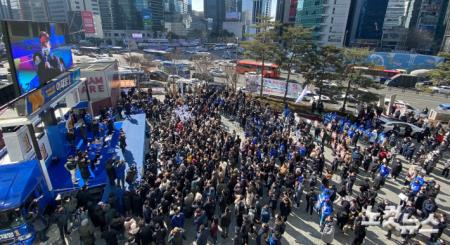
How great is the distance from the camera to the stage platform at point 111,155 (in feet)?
38.2

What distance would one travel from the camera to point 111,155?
46.5ft

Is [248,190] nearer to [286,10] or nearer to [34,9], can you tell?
[286,10]

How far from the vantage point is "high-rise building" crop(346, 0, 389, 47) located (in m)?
74.1

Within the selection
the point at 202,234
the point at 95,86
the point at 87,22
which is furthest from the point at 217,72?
the point at 202,234

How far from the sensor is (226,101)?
22.3 meters

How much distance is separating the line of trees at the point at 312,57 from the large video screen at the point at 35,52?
1660cm

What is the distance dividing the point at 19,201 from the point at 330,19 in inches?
3014

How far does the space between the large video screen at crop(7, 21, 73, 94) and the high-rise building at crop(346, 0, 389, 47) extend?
7836cm

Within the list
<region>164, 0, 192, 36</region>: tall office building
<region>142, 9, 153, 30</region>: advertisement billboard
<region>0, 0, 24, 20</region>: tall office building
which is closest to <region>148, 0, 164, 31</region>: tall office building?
<region>142, 9, 153, 30</region>: advertisement billboard

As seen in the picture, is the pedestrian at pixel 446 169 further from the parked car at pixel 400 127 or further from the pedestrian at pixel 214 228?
the pedestrian at pixel 214 228

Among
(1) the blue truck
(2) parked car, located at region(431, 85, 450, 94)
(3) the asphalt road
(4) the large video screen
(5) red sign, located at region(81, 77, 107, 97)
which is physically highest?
(4) the large video screen

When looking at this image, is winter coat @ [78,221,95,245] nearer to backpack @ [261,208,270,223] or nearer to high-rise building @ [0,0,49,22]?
backpack @ [261,208,270,223]

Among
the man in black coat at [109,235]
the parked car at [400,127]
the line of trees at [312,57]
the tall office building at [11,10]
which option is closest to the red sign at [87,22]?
the line of trees at [312,57]

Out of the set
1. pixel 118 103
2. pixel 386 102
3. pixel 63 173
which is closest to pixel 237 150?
pixel 63 173
